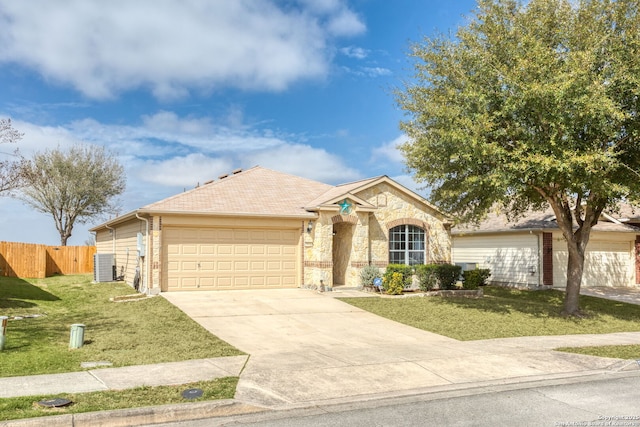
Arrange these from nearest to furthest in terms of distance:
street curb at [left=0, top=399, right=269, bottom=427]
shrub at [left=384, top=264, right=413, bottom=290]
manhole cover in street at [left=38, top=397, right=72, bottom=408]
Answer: street curb at [left=0, top=399, right=269, bottom=427] → manhole cover in street at [left=38, top=397, right=72, bottom=408] → shrub at [left=384, top=264, right=413, bottom=290]

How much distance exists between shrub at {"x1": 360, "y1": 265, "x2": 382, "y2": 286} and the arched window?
5.12 ft

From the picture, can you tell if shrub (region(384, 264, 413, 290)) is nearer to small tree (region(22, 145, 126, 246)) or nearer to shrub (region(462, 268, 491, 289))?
shrub (region(462, 268, 491, 289))

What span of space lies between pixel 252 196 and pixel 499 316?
10821mm

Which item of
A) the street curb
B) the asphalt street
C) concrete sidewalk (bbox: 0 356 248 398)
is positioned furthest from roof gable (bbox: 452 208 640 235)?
the street curb

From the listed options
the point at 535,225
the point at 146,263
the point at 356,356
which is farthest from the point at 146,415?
the point at 535,225

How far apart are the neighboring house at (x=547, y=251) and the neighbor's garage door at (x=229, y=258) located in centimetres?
904

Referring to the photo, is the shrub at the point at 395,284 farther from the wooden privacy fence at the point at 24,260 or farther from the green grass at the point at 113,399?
the wooden privacy fence at the point at 24,260

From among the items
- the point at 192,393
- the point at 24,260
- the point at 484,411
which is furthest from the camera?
the point at 24,260

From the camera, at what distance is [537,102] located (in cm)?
1335

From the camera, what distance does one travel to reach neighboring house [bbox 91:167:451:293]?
63.0ft

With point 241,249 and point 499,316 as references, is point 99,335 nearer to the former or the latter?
point 241,249

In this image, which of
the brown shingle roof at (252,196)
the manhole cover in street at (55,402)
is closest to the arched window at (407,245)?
the brown shingle roof at (252,196)

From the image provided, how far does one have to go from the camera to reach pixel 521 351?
11188mm

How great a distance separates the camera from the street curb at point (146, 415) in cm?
616
